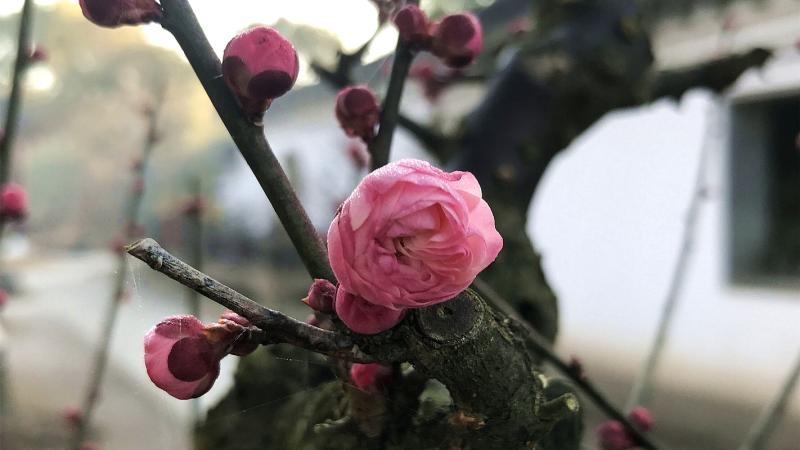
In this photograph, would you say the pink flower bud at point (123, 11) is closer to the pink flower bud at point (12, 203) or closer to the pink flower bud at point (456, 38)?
the pink flower bud at point (456, 38)

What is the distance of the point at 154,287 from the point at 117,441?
0.33m

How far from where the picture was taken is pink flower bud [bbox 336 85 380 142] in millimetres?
348

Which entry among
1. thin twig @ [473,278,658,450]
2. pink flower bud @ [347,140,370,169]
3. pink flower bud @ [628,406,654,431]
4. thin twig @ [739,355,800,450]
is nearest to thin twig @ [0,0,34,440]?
pink flower bud @ [347,140,370,169]

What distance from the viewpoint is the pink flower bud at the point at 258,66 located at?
259 mm

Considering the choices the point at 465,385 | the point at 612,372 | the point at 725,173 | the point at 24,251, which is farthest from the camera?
the point at 725,173

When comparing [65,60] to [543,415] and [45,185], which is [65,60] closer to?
[45,185]

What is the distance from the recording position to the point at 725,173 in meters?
2.19

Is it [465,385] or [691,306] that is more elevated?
[465,385]

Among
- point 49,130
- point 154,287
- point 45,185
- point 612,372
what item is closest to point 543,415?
point 154,287

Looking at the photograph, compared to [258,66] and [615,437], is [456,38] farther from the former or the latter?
[615,437]

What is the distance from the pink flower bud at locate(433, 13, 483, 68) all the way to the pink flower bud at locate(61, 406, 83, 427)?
61 centimetres

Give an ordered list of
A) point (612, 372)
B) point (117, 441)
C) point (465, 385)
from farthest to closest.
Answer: point (612, 372)
point (117, 441)
point (465, 385)

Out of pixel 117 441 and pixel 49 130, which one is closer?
pixel 117 441

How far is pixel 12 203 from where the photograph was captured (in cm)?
64
